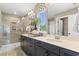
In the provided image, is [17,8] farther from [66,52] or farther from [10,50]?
[66,52]

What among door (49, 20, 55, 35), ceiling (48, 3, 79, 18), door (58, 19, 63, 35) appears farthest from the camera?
door (49, 20, 55, 35)

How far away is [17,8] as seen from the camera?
2.01m

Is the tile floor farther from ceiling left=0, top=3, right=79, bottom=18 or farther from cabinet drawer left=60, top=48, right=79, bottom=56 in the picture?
cabinet drawer left=60, top=48, right=79, bottom=56

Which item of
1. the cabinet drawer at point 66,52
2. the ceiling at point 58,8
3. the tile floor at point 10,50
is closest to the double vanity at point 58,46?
the cabinet drawer at point 66,52

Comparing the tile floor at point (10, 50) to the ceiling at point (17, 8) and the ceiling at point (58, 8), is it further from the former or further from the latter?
the ceiling at point (58, 8)

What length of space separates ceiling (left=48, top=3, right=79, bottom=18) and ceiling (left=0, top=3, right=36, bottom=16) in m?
0.38

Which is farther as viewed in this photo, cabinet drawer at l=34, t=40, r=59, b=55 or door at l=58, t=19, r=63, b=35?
door at l=58, t=19, r=63, b=35


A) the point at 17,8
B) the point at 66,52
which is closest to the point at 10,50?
the point at 17,8

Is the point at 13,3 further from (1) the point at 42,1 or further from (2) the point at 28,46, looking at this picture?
(2) the point at 28,46

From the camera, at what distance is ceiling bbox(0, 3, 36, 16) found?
1.93 meters

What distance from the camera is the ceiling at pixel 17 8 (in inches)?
75.9

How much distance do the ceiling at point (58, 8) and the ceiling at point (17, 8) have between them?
15.2 inches

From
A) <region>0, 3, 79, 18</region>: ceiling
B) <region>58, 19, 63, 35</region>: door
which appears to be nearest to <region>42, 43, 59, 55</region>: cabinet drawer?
<region>58, 19, 63, 35</region>: door

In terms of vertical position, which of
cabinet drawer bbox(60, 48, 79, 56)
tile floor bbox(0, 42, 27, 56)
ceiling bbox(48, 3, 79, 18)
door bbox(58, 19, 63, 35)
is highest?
ceiling bbox(48, 3, 79, 18)
